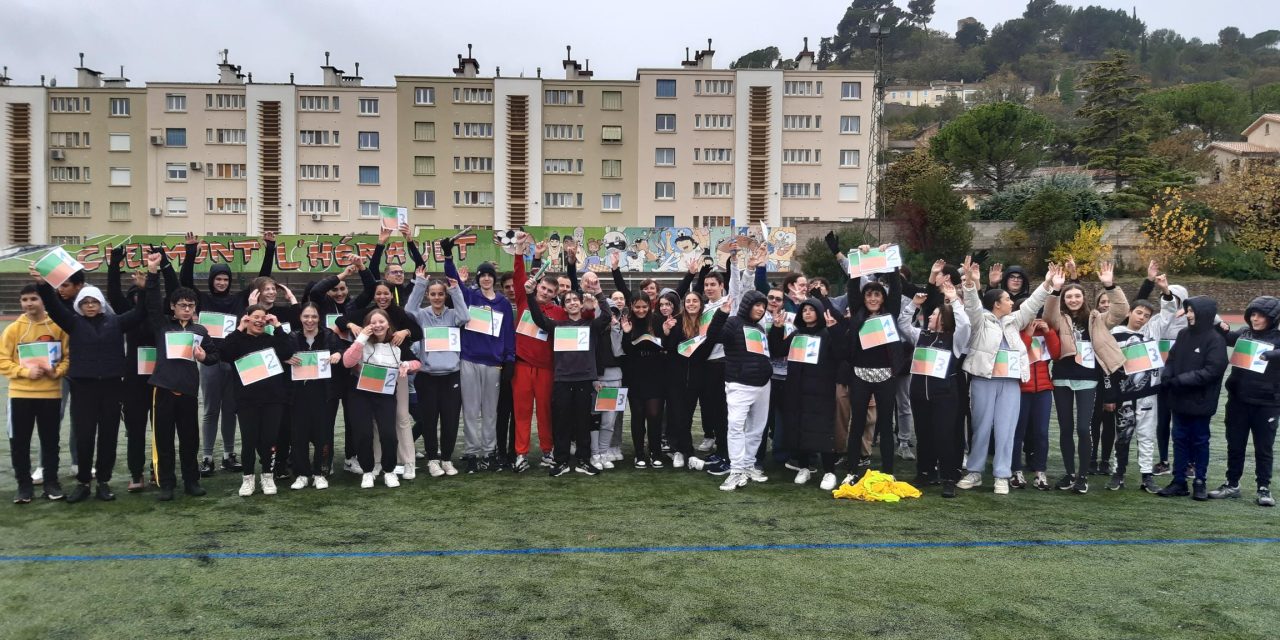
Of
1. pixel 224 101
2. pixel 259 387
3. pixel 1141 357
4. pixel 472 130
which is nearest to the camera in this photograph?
pixel 259 387

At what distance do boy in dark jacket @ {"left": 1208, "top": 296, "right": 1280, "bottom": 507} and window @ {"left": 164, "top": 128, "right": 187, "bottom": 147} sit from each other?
52.8 meters

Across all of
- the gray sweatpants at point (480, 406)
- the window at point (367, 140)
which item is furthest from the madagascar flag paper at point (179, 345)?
the window at point (367, 140)

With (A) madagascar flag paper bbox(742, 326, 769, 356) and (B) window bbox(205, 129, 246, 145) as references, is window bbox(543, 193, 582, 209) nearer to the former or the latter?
(B) window bbox(205, 129, 246, 145)

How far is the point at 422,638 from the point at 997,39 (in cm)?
18429

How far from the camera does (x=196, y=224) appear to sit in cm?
4953

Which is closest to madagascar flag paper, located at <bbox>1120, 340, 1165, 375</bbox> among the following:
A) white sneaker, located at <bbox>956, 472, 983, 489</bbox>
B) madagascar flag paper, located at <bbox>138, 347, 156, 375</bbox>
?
white sneaker, located at <bbox>956, 472, 983, 489</bbox>

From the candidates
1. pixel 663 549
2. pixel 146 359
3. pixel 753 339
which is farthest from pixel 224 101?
pixel 663 549

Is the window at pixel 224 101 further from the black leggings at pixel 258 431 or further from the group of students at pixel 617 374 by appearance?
the black leggings at pixel 258 431

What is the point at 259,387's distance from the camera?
6863 millimetres

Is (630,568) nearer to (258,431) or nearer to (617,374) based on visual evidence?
(617,374)

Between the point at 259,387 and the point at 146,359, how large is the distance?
3.01 ft

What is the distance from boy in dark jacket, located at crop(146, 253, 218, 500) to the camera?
672 centimetres

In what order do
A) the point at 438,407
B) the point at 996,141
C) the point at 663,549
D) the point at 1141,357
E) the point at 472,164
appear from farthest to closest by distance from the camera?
the point at 996,141 → the point at 472,164 → the point at 438,407 → the point at 1141,357 → the point at 663,549

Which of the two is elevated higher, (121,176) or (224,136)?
(224,136)
